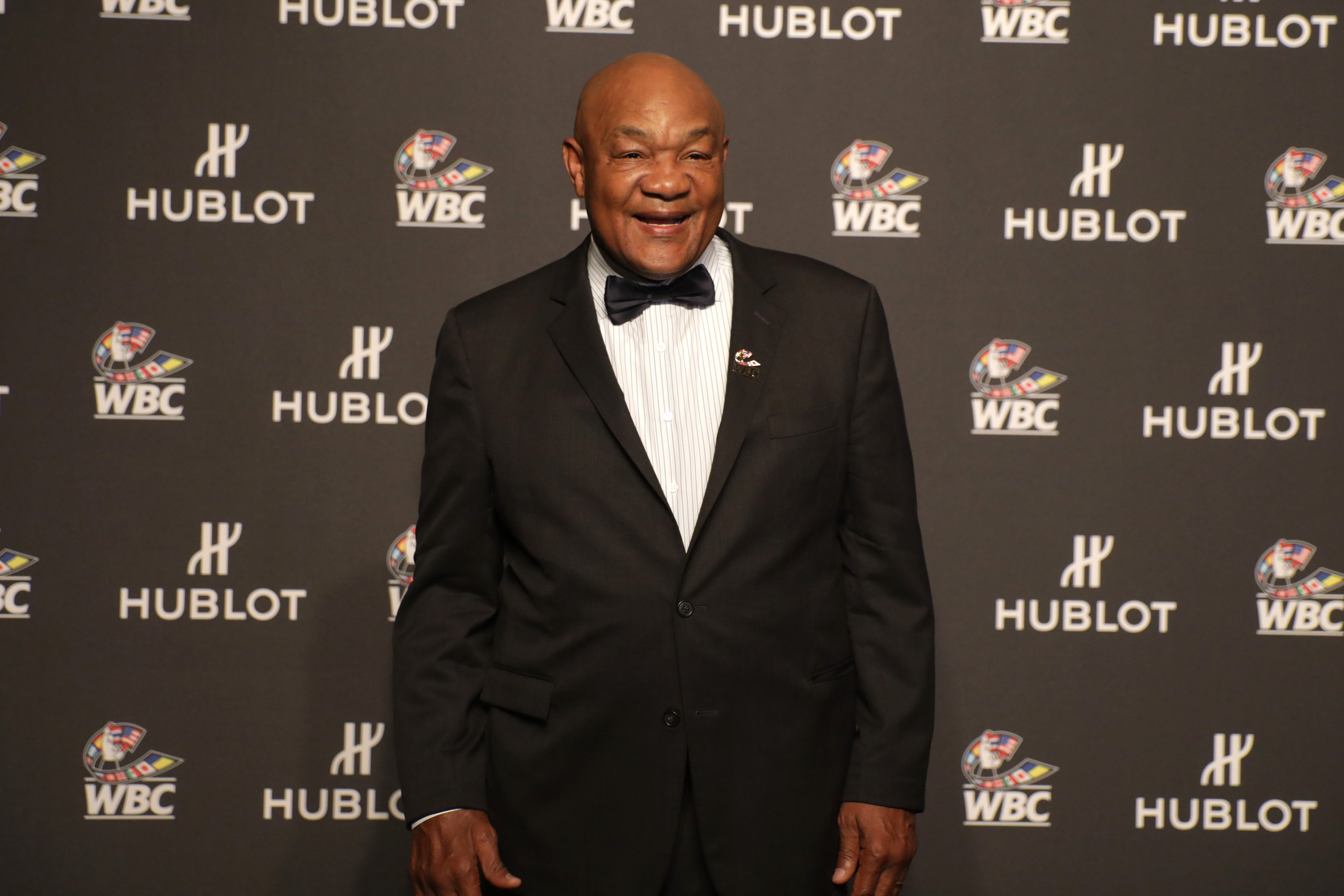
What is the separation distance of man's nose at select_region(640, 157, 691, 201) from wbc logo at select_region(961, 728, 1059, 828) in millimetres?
1778

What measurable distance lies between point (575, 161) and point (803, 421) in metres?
0.57

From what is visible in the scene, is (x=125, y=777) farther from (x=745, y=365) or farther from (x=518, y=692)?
(x=745, y=365)

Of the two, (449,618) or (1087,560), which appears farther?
(1087,560)

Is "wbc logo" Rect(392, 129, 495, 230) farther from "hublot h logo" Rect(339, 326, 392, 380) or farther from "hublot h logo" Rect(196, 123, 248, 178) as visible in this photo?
"hublot h logo" Rect(196, 123, 248, 178)

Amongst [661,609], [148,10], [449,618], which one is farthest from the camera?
[148,10]

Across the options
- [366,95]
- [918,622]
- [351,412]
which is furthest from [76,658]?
A: [918,622]

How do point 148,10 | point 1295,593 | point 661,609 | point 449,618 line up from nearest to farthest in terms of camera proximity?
1. point 661,609
2. point 449,618
3. point 148,10
4. point 1295,593

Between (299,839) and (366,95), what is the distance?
1.85m

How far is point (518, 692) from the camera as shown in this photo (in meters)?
1.61


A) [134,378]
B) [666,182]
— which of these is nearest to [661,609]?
[666,182]

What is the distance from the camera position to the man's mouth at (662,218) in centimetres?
161

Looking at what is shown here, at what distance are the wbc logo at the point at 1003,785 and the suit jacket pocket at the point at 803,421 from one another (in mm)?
1506

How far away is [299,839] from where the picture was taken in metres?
2.74

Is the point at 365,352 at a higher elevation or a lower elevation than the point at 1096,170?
lower
